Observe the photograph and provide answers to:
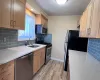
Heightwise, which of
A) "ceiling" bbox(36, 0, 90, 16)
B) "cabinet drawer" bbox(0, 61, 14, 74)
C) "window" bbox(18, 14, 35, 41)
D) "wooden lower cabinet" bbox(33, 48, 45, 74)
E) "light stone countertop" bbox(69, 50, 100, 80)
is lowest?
"wooden lower cabinet" bbox(33, 48, 45, 74)

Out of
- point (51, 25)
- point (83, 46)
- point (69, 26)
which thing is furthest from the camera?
point (51, 25)

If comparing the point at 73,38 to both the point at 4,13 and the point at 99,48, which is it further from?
the point at 4,13

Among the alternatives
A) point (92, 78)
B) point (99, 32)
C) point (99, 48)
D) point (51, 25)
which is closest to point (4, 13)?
point (99, 32)

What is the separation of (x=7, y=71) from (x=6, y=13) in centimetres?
106

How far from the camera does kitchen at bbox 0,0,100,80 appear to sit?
1.26m

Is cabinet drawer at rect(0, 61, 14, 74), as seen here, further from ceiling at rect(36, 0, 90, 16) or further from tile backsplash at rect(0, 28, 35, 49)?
ceiling at rect(36, 0, 90, 16)

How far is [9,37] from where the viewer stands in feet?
7.11

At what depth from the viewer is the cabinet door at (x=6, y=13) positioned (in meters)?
1.49

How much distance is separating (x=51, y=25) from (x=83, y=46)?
218cm

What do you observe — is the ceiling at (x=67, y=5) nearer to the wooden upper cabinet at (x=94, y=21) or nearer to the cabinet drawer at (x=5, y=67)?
the wooden upper cabinet at (x=94, y=21)

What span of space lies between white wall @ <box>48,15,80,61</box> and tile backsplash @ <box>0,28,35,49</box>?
91.8 inches

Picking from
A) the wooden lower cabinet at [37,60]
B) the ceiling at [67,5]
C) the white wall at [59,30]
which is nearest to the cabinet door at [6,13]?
the wooden lower cabinet at [37,60]

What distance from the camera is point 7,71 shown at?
4.37 ft

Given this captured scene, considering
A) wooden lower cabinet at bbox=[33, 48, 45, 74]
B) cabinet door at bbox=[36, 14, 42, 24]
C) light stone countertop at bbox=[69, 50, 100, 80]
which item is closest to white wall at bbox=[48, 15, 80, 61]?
cabinet door at bbox=[36, 14, 42, 24]
